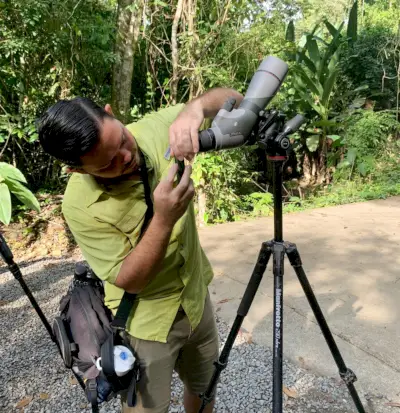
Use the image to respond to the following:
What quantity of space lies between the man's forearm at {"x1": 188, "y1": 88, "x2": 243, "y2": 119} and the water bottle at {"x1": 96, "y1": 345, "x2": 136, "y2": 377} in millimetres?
863

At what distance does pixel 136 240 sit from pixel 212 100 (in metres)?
0.62

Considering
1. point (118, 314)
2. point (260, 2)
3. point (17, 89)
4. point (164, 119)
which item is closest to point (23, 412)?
point (118, 314)

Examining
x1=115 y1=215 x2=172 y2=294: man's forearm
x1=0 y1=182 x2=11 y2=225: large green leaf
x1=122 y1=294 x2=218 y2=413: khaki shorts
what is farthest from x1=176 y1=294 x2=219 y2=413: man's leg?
x1=0 y1=182 x2=11 y2=225: large green leaf

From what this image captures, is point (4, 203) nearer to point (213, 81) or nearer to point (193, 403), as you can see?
point (193, 403)

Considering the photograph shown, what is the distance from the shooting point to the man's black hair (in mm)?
1061

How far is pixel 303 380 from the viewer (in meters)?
Result: 2.30

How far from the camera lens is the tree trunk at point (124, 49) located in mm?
4742

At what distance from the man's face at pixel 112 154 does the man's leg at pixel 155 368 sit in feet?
1.86

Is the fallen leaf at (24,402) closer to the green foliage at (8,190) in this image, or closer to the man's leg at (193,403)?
the man's leg at (193,403)

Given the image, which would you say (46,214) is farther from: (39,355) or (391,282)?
(391,282)

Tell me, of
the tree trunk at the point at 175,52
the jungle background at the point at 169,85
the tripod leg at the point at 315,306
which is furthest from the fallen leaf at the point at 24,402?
the tree trunk at the point at 175,52

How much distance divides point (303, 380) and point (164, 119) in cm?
173

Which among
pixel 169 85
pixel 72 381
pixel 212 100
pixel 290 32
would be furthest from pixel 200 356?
pixel 290 32

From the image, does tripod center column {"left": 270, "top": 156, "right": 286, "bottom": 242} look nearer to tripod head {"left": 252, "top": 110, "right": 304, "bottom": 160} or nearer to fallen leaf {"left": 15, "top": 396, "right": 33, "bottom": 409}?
tripod head {"left": 252, "top": 110, "right": 304, "bottom": 160}
